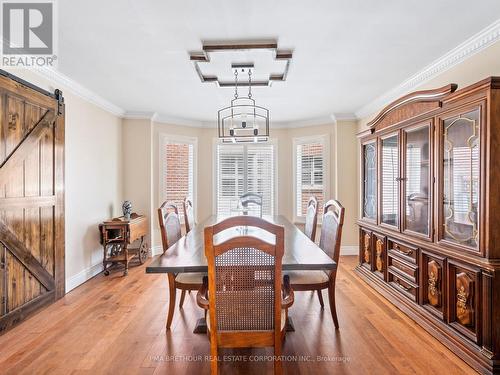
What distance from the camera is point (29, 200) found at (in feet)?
9.61

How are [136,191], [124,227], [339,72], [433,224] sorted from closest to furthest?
[433,224]
[339,72]
[124,227]
[136,191]

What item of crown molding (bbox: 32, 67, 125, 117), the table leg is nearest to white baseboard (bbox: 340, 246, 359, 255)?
the table leg

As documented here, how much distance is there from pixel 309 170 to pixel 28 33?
453 cm

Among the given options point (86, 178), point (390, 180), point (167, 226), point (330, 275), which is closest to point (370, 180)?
point (390, 180)

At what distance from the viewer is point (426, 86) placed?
3.40 meters

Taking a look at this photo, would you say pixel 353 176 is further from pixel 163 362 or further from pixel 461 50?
pixel 163 362

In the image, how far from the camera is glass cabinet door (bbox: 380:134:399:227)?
323cm

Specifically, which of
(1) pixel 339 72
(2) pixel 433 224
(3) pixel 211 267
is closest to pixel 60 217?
(3) pixel 211 267

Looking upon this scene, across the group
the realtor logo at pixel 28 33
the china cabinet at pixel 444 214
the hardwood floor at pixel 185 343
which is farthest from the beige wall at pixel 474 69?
the realtor logo at pixel 28 33

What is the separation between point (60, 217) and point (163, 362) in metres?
2.23

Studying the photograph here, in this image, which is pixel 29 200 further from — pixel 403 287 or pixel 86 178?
pixel 403 287

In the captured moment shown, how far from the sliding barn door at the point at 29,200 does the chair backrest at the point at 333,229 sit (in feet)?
9.68

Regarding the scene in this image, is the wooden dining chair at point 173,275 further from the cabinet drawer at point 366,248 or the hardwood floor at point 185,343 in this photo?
the cabinet drawer at point 366,248

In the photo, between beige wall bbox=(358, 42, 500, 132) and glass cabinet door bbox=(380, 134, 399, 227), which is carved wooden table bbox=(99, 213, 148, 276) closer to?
glass cabinet door bbox=(380, 134, 399, 227)
